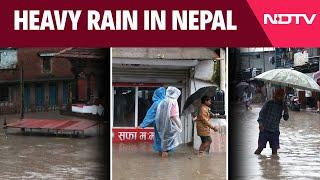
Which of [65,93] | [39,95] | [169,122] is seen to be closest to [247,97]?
[169,122]

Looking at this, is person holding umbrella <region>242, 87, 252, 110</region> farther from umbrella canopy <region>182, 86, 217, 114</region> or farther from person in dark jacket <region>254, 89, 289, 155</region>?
umbrella canopy <region>182, 86, 217, 114</region>

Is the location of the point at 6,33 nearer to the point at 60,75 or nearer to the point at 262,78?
the point at 60,75

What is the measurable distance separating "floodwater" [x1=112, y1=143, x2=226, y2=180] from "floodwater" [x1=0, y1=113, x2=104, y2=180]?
20 cm

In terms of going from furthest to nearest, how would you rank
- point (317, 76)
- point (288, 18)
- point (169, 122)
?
1. point (169, 122)
2. point (317, 76)
3. point (288, 18)

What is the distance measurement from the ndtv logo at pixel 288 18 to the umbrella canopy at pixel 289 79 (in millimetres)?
443

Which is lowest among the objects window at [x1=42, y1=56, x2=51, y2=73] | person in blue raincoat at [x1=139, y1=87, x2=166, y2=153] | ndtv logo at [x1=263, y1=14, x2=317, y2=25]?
person in blue raincoat at [x1=139, y1=87, x2=166, y2=153]

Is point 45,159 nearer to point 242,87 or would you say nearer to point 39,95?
point 39,95

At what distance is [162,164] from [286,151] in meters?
1.11

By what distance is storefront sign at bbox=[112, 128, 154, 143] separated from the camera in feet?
16.7

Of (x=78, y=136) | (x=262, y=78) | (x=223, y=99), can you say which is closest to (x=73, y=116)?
(x=78, y=136)

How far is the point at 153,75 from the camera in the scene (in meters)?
5.08

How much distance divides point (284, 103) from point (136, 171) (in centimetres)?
145

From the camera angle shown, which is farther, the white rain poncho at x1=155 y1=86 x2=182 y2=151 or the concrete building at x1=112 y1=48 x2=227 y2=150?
the white rain poncho at x1=155 y1=86 x2=182 y2=151

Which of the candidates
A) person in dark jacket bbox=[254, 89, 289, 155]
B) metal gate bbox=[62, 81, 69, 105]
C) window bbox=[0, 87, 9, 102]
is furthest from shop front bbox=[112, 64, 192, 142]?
window bbox=[0, 87, 9, 102]
